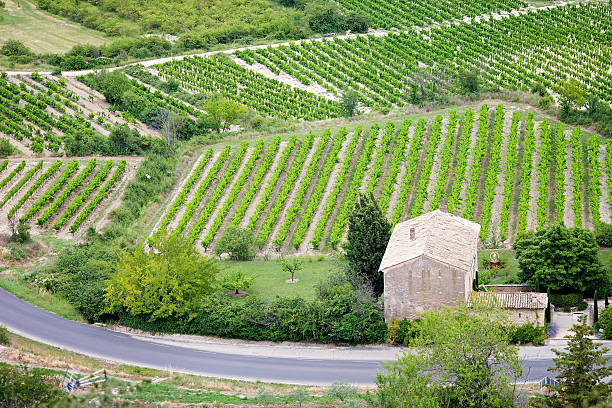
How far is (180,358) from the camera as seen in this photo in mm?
52094

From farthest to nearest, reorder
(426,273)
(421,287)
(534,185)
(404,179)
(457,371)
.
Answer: (404,179) → (534,185) → (421,287) → (426,273) → (457,371)

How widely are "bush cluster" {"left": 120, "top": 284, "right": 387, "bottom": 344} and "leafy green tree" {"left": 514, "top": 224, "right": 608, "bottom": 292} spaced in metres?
9.09

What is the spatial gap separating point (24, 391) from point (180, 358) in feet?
42.0

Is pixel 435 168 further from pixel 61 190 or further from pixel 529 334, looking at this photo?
pixel 61 190

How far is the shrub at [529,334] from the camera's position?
164 ft

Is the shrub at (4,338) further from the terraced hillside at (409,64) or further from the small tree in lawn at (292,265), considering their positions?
the terraced hillside at (409,64)

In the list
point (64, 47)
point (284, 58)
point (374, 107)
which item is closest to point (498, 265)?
point (374, 107)

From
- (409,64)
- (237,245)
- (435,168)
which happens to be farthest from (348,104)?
(237,245)

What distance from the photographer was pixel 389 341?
51.8 metres

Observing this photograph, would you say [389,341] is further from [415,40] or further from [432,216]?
[415,40]

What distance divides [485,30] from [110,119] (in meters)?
43.9

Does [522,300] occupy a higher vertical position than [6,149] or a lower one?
lower

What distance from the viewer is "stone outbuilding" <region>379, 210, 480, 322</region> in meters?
51.3

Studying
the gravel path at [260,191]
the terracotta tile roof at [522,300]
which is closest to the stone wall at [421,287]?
the terracotta tile roof at [522,300]
